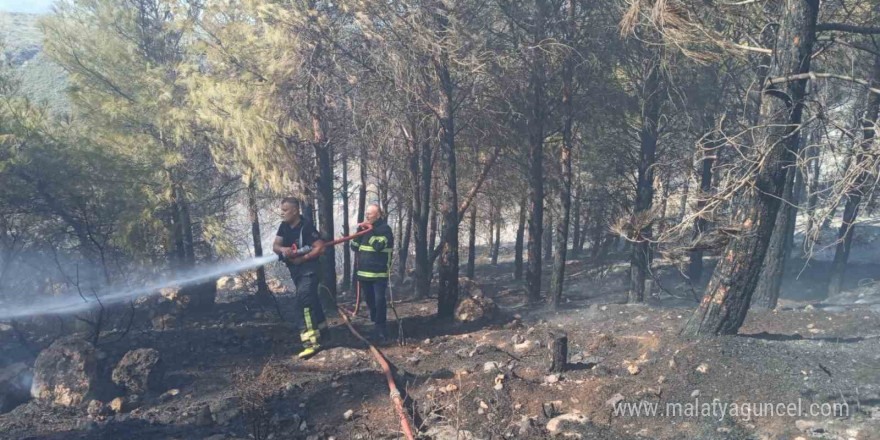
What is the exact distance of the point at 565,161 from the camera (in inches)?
452

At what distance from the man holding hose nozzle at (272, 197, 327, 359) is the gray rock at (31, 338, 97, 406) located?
8.15ft

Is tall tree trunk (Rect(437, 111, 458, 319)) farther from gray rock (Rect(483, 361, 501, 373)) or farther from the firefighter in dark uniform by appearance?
gray rock (Rect(483, 361, 501, 373))

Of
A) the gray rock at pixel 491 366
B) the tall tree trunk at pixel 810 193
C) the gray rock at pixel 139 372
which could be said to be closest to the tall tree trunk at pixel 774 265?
the tall tree trunk at pixel 810 193

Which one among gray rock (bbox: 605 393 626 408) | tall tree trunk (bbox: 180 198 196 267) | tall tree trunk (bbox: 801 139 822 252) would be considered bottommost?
gray rock (bbox: 605 393 626 408)

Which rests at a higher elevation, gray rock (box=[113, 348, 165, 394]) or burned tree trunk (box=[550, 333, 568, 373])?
burned tree trunk (box=[550, 333, 568, 373])

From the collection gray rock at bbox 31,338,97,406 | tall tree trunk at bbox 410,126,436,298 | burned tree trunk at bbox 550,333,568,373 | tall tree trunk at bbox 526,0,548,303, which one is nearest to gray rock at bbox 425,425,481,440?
burned tree trunk at bbox 550,333,568,373

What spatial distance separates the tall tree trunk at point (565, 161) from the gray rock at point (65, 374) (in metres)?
8.15

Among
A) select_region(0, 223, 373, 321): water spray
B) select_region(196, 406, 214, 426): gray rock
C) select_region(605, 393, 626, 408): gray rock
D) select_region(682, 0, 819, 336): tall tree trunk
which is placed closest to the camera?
select_region(605, 393, 626, 408): gray rock

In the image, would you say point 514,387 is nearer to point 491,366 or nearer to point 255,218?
point 491,366

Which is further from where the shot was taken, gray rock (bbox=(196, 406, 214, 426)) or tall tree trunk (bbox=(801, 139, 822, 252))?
gray rock (bbox=(196, 406, 214, 426))

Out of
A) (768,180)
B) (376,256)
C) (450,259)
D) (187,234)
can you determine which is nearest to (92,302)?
(187,234)

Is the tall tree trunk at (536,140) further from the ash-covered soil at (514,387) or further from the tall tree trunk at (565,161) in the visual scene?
the ash-covered soil at (514,387)

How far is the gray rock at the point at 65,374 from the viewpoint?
626 cm

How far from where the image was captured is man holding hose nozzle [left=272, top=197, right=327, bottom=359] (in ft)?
24.5
